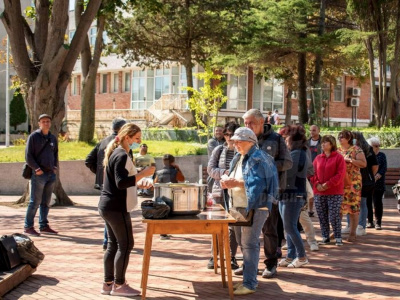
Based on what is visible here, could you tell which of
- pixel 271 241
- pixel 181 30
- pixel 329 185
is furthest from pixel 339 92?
pixel 271 241

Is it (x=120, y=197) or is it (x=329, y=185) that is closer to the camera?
(x=120, y=197)

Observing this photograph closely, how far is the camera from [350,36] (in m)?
26.9

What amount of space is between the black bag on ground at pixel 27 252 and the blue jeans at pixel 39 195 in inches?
134

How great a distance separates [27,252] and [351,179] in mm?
5883

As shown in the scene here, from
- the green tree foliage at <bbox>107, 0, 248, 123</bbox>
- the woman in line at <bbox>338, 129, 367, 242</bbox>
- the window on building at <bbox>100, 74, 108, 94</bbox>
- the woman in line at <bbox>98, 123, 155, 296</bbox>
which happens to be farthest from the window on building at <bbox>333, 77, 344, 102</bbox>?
the woman in line at <bbox>98, 123, 155, 296</bbox>

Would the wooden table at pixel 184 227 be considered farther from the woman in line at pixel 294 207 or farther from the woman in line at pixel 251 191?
the woman in line at pixel 294 207

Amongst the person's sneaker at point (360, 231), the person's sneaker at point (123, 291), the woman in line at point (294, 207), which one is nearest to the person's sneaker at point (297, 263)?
the woman in line at point (294, 207)

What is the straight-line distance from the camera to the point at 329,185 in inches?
453

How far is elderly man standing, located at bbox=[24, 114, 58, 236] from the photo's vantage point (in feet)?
40.1

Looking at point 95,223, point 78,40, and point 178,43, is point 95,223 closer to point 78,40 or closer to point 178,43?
point 78,40

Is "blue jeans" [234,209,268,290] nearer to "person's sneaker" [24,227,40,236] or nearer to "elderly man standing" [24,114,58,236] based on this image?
"elderly man standing" [24,114,58,236]

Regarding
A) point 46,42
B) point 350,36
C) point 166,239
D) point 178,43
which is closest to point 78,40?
point 46,42

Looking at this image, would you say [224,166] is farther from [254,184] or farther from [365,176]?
[365,176]

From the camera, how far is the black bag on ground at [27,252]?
8.55m
